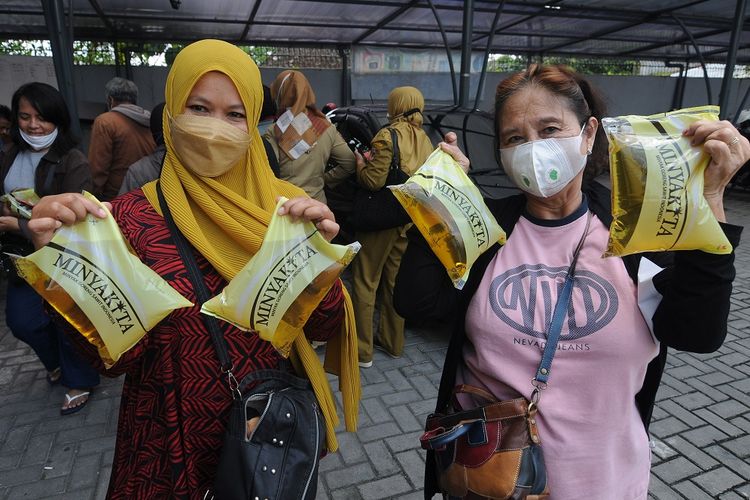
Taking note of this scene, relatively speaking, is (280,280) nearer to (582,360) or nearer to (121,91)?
(582,360)

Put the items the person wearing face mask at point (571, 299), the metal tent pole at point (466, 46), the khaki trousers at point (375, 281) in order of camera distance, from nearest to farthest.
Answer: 1. the person wearing face mask at point (571, 299)
2. the khaki trousers at point (375, 281)
3. the metal tent pole at point (466, 46)

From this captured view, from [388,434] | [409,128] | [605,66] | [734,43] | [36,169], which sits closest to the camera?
[36,169]

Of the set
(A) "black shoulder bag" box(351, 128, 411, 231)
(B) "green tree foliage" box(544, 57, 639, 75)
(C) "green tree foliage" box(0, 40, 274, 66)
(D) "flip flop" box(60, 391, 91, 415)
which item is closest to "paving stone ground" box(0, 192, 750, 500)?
(D) "flip flop" box(60, 391, 91, 415)

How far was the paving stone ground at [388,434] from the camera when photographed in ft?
8.71

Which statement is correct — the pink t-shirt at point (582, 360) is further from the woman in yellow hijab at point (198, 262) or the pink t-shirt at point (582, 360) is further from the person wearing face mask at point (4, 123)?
the person wearing face mask at point (4, 123)

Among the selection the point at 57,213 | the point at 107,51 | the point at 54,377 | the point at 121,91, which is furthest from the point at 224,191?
the point at 107,51

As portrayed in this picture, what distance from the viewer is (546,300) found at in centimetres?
130

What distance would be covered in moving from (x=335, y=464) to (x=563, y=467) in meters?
1.81

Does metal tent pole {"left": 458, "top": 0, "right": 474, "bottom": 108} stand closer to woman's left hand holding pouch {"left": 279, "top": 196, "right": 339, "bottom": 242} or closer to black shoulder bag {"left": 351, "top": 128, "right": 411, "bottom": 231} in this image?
black shoulder bag {"left": 351, "top": 128, "right": 411, "bottom": 231}

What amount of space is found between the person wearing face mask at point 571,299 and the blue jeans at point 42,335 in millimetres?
2672

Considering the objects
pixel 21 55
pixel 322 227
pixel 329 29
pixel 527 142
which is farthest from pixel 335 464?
pixel 21 55

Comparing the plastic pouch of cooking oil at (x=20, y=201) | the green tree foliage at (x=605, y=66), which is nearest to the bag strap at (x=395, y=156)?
the plastic pouch of cooking oil at (x=20, y=201)

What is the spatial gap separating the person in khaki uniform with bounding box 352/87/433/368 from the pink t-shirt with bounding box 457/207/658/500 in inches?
95.3

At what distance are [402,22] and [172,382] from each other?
29.7ft
